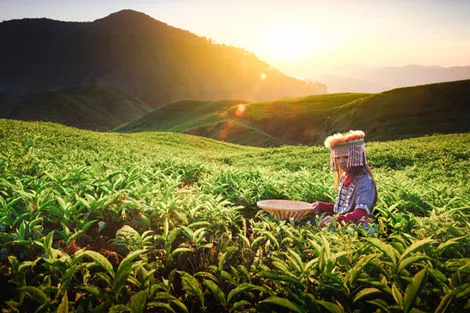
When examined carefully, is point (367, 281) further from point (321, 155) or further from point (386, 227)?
point (321, 155)

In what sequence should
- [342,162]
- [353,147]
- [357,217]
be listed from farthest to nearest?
[342,162], [353,147], [357,217]

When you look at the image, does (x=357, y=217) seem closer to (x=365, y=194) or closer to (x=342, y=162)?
(x=365, y=194)

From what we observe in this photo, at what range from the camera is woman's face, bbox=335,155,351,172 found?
4996 mm

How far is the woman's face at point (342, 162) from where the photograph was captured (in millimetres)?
4996

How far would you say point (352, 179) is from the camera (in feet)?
16.3

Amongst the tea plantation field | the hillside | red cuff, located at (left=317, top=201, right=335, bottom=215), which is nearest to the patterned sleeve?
the tea plantation field

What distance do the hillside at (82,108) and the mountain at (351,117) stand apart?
319 feet

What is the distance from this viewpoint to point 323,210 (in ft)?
18.3

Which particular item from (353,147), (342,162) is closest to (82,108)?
(342,162)

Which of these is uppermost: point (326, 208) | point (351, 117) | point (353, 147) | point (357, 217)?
point (351, 117)

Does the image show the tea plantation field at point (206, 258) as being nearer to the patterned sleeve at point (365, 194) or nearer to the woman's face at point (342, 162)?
the patterned sleeve at point (365, 194)

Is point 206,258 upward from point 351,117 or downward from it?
downward

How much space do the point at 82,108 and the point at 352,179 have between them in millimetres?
173129

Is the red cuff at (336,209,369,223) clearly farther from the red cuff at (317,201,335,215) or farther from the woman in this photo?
the red cuff at (317,201,335,215)
